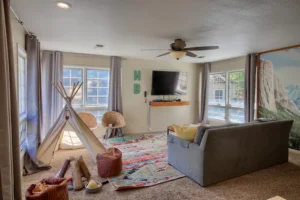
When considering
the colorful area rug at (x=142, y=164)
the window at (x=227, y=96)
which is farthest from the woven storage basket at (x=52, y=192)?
the window at (x=227, y=96)

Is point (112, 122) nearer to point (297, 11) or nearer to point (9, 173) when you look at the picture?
point (9, 173)

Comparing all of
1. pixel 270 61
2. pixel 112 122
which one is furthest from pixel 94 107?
pixel 270 61

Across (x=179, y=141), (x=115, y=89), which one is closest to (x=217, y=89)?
(x=115, y=89)

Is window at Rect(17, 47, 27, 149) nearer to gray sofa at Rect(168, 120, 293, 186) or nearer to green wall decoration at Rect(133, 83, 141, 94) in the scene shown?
gray sofa at Rect(168, 120, 293, 186)

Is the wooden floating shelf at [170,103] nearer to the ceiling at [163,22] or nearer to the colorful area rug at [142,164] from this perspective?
the colorful area rug at [142,164]

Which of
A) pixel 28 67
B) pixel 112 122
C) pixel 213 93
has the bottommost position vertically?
pixel 112 122

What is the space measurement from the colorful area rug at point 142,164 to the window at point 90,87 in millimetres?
1084

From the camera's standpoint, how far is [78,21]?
2.70 metres

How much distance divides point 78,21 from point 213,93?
199 inches

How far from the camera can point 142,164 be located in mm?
3404

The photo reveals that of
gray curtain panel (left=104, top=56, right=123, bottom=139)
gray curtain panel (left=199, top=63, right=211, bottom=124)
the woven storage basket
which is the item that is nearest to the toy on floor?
the woven storage basket

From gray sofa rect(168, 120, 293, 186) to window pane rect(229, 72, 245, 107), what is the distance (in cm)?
211

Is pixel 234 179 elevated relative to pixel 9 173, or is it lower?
lower

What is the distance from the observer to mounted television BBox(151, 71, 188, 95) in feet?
19.4
